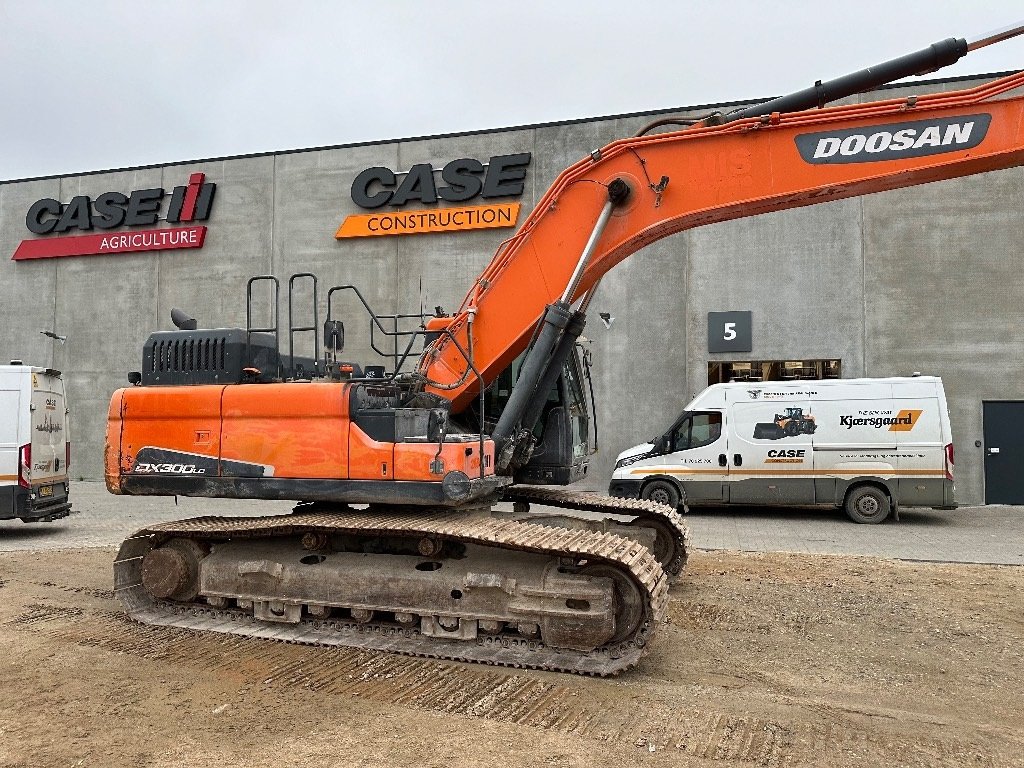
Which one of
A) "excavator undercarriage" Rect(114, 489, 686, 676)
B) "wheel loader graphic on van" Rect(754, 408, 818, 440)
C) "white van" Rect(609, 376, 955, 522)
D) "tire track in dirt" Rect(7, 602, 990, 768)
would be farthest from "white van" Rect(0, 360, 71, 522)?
"wheel loader graphic on van" Rect(754, 408, 818, 440)

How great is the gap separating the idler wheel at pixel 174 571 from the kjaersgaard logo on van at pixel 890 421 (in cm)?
1151

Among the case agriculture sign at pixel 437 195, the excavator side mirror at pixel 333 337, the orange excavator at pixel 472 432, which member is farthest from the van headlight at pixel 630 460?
the excavator side mirror at pixel 333 337

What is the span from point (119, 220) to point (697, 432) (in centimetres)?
1706

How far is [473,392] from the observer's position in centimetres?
696

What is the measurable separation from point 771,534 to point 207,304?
625 inches

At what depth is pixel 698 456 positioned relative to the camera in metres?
14.9

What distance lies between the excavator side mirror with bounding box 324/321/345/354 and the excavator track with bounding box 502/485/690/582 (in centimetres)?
237

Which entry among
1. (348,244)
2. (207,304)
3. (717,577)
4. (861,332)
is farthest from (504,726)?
(207,304)

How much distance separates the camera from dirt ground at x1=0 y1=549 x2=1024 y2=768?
425cm

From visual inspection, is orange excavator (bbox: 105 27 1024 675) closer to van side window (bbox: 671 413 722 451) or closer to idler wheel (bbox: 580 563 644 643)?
idler wheel (bbox: 580 563 644 643)

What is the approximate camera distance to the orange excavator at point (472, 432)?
564cm

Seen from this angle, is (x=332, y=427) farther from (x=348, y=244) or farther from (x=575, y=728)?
(x=348, y=244)

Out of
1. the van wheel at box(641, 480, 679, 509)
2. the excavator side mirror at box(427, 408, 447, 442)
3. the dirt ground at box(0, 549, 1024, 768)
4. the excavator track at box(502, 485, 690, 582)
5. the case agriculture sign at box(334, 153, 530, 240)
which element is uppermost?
the case agriculture sign at box(334, 153, 530, 240)

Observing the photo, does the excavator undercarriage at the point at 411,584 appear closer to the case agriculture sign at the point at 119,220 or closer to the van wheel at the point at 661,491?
the van wheel at the point at 661,491
